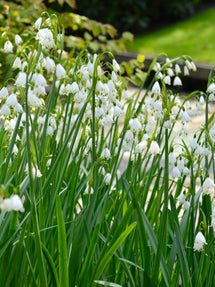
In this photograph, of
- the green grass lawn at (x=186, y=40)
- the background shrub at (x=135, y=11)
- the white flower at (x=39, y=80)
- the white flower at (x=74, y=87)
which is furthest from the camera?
the background shrub at (x=135, y=11)

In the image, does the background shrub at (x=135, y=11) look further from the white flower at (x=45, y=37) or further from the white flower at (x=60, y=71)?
the white flower at (x=45, y=37)

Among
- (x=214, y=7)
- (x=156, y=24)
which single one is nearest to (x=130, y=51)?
(x=156, y=24)

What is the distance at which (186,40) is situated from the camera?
9.87 meters

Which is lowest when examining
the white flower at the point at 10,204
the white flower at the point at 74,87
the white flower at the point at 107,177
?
the white flower at the point at 10,204

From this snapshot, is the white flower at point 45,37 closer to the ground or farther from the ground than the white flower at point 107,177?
farther from the ground

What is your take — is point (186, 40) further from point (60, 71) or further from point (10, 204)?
point (10, 204)

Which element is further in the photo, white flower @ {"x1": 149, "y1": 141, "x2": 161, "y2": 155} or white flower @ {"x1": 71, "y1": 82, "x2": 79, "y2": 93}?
white flower @ {"x1": 71, "y1": 82, "x2": 79, "y2": 93}

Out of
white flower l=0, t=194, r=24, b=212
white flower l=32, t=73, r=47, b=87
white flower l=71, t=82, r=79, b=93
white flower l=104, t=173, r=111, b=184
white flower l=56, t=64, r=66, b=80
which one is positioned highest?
white flower l=56, t=64, r=66, b=80

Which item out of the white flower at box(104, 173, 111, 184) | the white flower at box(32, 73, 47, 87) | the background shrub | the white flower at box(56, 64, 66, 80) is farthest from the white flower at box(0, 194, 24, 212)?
the background shrub

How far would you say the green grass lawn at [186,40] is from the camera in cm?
910

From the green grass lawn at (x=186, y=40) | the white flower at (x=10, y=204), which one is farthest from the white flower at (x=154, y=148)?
the green grass lawn at (x=186, y=40)

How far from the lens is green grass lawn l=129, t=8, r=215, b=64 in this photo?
9.10 m

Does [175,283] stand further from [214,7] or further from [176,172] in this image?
[214,7]

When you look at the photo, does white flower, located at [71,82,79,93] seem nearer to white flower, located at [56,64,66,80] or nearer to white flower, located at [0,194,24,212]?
white flower, located at [56,64,66,80]
